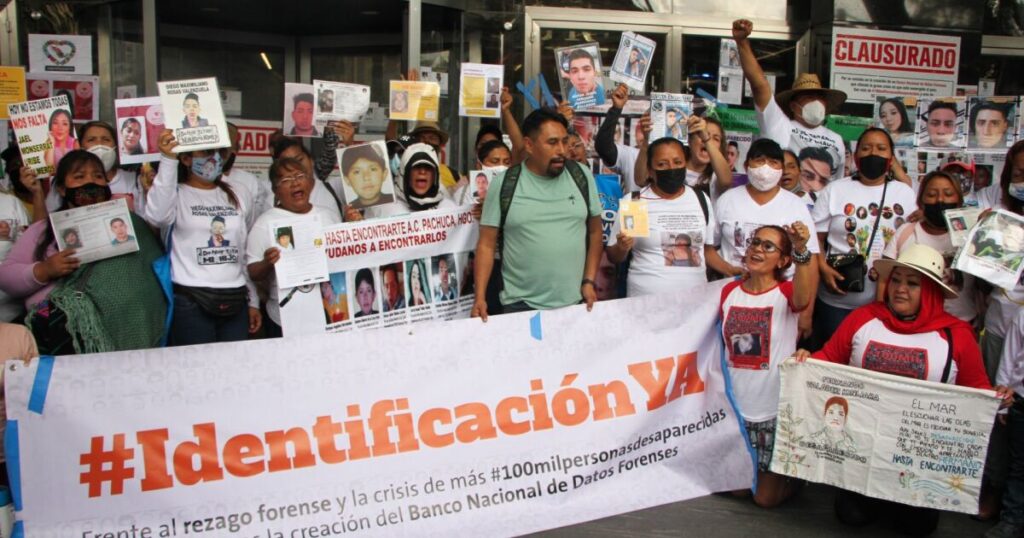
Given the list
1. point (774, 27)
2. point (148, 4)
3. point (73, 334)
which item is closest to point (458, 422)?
point (73, 334)

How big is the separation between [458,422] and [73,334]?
197 cm

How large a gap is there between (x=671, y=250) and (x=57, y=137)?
362 cm

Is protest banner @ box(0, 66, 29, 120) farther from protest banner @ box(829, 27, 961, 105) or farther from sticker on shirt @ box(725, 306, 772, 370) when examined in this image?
protest banner @ box(829, 27, 961, 105)

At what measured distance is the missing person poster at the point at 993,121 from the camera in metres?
6.99

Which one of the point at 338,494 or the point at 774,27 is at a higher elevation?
the point at 774,27

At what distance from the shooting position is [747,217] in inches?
221

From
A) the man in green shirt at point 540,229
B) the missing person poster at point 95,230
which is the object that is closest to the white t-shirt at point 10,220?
the missing person poster at point 95,230

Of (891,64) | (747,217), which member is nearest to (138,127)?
(747,217)

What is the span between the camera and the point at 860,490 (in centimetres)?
478

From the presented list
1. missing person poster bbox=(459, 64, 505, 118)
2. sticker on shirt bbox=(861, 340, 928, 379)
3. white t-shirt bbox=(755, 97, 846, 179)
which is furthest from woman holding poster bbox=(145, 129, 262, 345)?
white t-shirt bbox=(755, 97, 846, 179)

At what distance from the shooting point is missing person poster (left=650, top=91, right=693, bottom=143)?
655cm

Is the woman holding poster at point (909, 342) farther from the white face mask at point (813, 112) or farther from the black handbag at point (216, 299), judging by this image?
the black handbag at point (216, 299)

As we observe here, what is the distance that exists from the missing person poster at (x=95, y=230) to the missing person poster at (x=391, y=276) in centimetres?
88

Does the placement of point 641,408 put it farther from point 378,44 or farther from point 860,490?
point 378,44
